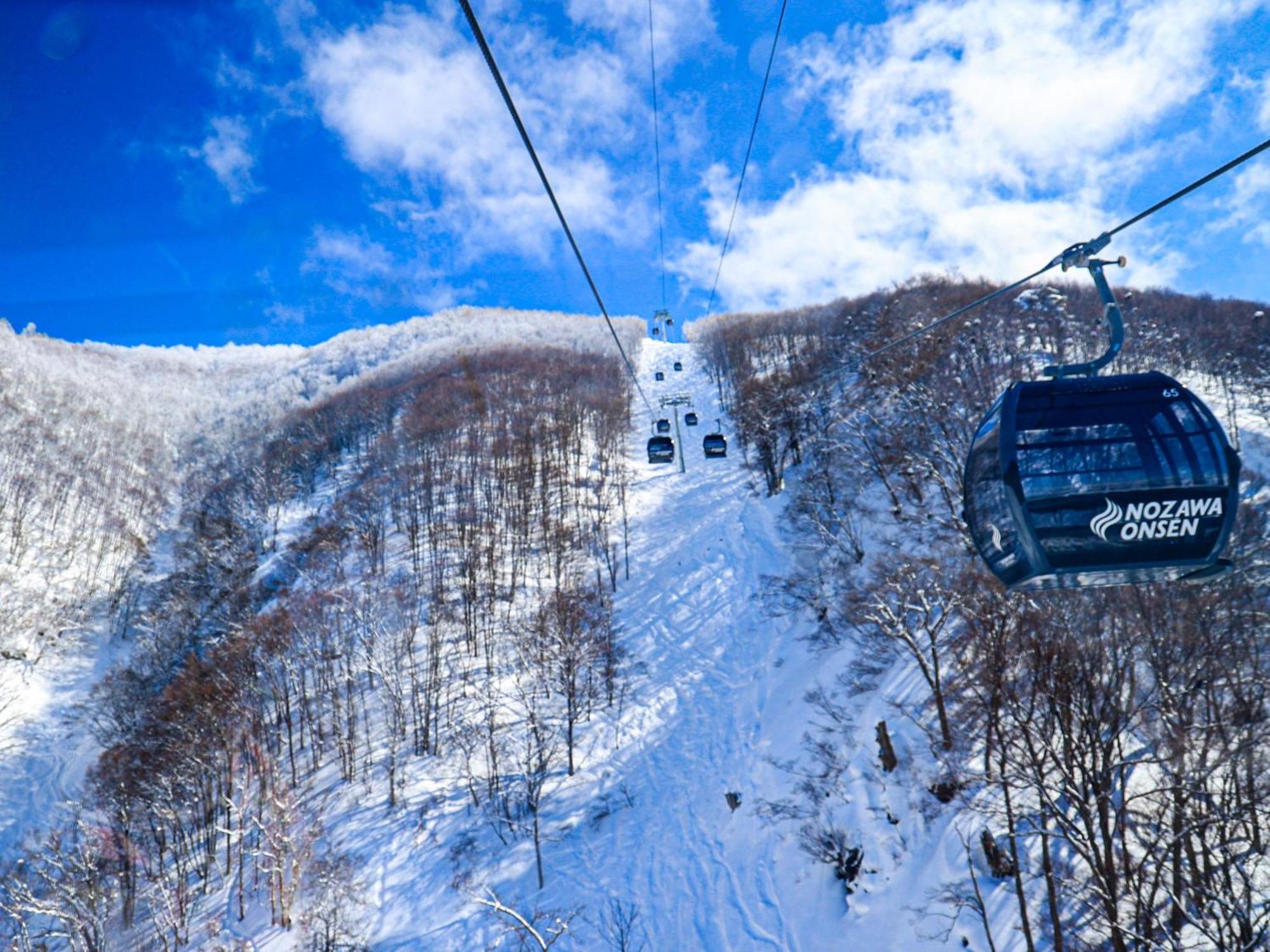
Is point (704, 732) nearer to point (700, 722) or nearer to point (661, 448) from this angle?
point (700, 722)

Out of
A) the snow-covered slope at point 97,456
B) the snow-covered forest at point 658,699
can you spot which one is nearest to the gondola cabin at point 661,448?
the snow-covered forest at point 658,699

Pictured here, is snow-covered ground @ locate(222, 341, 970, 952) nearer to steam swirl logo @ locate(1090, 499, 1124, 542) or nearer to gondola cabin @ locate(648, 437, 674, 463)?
gondola cabin @ locate(648, 437, 674, 463)

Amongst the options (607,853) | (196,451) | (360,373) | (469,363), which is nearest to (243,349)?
(360,373)

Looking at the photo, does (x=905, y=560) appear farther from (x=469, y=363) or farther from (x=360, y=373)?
(x=360, y=373)

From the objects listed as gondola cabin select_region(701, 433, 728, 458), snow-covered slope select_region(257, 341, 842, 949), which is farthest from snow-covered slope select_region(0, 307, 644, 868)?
gondola cabin select_region(701, 433, 728, 458)

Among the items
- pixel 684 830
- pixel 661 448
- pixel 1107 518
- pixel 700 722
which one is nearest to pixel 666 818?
pixel 684 830

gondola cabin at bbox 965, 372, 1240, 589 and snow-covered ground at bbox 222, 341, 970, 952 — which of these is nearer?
gondola cabin at bbox 965, 372, 1240, 589

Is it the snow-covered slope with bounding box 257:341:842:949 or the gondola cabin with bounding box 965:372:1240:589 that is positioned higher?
the gondola cabin with bounding box 965:372:1240:589

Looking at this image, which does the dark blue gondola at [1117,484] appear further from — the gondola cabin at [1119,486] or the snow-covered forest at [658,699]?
the snow-covered forest at [658,699]
